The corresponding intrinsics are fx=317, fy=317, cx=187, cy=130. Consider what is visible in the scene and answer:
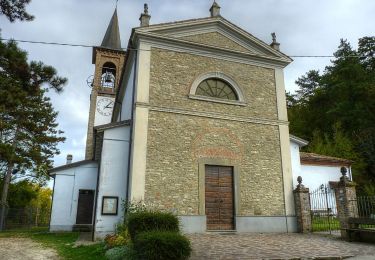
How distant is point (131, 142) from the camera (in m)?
12.0

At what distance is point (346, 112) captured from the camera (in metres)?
28.0

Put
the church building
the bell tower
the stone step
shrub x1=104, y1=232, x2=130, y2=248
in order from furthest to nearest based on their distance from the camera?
the bell tower, the stone step, the church building, shrub x1=104, y1=232, x2=130, y2=248

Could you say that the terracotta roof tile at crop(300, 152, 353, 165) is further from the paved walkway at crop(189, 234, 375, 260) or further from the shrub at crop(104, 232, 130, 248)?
the shrub at crop(104, 232, 130, 248)

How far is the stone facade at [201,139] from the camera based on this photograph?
11.8 m

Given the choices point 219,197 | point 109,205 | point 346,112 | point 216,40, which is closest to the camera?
point 109,205

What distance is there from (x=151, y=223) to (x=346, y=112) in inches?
1000

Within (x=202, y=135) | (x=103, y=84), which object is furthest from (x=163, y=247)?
(x=103, y=84)

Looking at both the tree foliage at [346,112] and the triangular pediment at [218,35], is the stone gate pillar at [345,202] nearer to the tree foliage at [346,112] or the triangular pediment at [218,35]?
the triangular pediment at [218,35]

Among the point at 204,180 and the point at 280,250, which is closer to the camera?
the point at 280,250

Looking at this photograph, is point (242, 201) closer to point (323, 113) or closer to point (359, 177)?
point (359, 177)

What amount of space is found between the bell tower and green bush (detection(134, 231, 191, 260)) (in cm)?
1813

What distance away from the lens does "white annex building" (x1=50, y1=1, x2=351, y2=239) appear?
11.7 m

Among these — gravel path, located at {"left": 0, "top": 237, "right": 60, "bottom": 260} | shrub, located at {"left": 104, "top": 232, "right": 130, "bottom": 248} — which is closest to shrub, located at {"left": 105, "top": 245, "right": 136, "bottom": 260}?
shrub, located at {"left": 104, "top": 232, "right": 130, "bottom": 248}

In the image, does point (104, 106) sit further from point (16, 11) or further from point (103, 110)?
point (16, 11)
